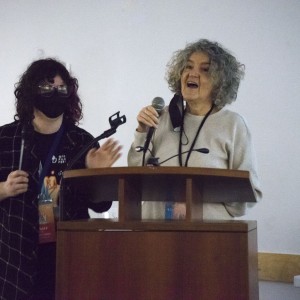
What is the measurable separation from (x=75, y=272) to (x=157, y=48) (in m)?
2.23

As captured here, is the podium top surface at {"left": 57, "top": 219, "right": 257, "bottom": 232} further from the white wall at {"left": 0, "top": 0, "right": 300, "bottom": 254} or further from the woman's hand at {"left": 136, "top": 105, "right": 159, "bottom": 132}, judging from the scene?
the white wall at {"left": 0, "top": 0, "right": 300, "bottom": 254}

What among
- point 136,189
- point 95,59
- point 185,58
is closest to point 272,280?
point 185,58

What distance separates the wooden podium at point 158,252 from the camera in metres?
1.14

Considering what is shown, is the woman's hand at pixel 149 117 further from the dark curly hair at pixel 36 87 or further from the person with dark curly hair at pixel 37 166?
the dark curly hair at pixel 36 87

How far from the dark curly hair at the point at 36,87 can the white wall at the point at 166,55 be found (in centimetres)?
122

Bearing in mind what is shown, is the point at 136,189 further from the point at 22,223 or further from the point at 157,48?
the point at 157,48

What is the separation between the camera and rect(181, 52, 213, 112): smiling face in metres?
1.86

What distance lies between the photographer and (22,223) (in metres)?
1.70

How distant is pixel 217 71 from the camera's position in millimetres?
1874

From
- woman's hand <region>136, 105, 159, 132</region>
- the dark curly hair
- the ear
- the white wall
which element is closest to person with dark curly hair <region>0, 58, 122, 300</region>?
the dark curly hair

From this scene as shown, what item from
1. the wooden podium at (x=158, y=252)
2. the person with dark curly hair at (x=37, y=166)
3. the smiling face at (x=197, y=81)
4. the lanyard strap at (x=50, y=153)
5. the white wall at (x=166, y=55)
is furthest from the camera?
the white wall at (x=166, y=55)

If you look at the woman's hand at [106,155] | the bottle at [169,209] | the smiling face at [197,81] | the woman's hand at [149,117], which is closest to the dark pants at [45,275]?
the woman's hand at [106,155]

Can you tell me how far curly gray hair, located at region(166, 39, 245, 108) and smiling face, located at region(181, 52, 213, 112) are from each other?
2 cm

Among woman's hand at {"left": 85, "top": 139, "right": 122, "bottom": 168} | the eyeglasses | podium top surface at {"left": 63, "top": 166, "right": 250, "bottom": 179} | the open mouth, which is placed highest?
the open mouth
